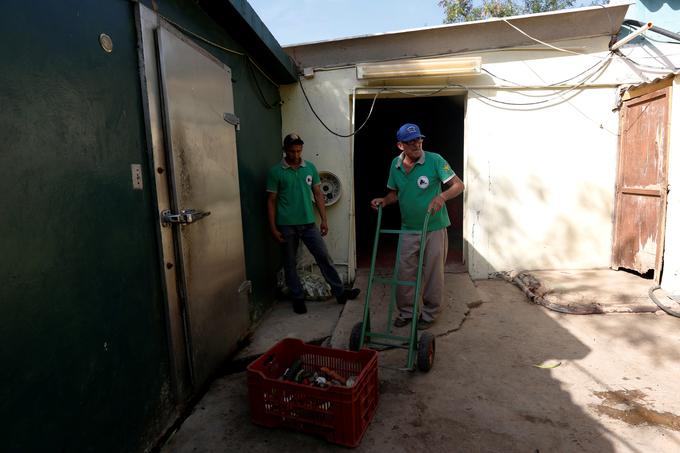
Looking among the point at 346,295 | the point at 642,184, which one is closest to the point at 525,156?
the point at 642,184

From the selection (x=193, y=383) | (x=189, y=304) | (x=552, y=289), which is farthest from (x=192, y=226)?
(x=552, y=289)

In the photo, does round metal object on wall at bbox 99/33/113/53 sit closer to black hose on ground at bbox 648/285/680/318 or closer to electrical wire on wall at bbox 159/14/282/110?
electrical wire on wall at bbox 159/14/282/110

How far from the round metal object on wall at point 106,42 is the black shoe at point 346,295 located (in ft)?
11.3

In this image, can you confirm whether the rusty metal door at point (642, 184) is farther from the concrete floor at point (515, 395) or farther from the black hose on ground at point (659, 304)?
the concrete floor at point (515, 395)

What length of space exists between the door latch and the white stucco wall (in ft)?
9.63

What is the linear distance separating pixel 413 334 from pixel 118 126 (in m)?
2.48

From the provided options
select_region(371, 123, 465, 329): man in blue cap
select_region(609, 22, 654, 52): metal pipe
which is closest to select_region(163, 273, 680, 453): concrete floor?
select_region(371, 123, 465, 329): man in blue cap

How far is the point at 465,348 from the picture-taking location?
361 centimetres

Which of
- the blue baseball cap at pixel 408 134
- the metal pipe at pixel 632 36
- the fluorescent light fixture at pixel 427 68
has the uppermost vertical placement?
the metal pipe at pixel 632 36

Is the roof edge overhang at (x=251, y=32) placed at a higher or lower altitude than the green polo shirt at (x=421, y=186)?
higher

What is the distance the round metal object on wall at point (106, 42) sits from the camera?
2098 mm

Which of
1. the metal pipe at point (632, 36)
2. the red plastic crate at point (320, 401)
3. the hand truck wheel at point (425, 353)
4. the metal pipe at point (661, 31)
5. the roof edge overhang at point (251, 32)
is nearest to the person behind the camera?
the red plastic crate at point (320, 401)

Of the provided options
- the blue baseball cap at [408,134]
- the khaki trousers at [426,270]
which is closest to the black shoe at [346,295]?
the khaki trousers at [426,270]

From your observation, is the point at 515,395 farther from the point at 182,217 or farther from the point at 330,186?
the point at 330,186
